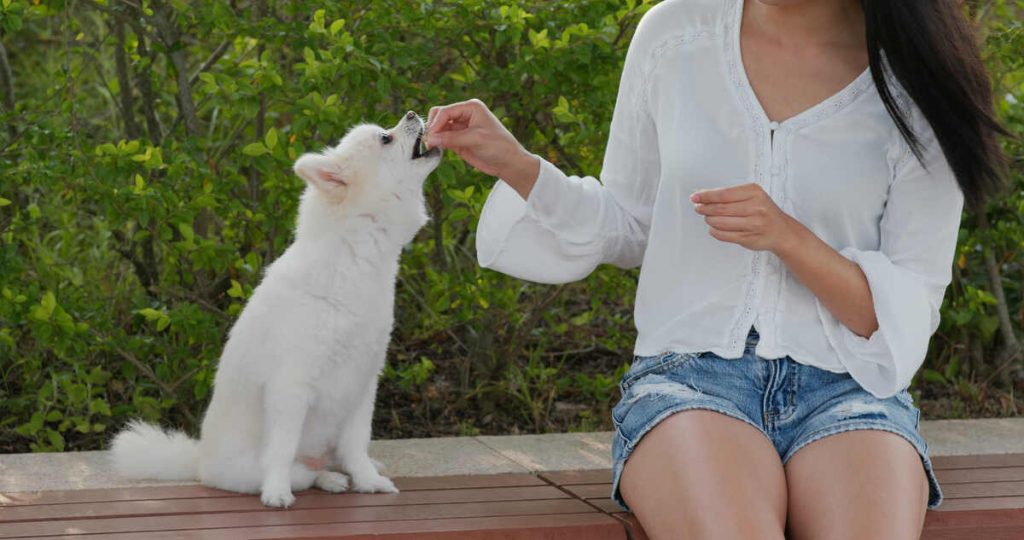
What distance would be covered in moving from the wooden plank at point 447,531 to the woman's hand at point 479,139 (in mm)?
752

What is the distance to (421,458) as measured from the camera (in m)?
3.42

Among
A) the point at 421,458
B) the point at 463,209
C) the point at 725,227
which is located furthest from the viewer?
the point at 463,209

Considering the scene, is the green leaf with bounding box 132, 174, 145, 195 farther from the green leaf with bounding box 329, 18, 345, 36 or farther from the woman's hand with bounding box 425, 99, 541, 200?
the woman's hand with bounding box 425, 99, 541, 200

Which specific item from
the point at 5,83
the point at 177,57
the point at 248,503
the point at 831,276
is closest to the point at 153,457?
the point at 248,503

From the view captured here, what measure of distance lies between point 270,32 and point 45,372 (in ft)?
4.80

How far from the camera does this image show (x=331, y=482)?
304 cm

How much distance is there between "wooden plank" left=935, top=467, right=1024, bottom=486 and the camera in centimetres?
323

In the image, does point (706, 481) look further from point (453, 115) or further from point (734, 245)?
point (453, 115)

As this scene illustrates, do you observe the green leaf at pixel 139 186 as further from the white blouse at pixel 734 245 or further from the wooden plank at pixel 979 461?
the wooden plank at pixel 979 461

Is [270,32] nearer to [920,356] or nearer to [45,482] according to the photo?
[45,482]

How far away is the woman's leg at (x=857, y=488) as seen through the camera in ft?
7.66

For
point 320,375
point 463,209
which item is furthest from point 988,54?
point 320,375

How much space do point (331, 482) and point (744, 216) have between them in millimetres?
1225

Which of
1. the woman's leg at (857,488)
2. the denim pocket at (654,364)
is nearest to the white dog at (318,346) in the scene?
the denim pocket at (654,364)
